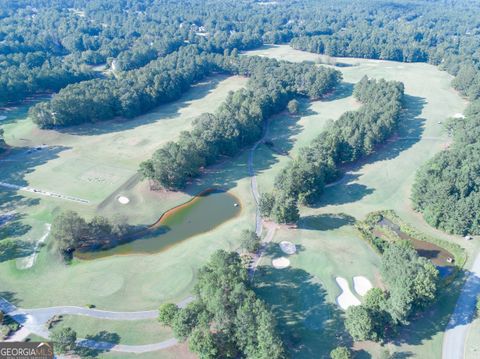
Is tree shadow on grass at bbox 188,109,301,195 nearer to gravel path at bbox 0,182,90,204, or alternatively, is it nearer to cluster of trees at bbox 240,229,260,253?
cluster of trees at bbox 240,229,260,253

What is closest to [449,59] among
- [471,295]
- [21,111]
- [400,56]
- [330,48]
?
[400,56]

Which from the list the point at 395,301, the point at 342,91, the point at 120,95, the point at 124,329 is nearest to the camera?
the point at 395,301

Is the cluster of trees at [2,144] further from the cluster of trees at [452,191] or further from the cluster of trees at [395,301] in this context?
the cluster of trees at [452,191]

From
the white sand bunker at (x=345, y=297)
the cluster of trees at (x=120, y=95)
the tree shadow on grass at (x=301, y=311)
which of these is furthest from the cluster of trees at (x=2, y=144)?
the white sand bunker at (x=345, y=297)

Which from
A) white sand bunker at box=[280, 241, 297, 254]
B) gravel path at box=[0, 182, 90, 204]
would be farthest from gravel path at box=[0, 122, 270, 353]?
gravel path at box=[0, 182, 90, 204]

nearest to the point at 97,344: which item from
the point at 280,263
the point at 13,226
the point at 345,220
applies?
the point at 280,263

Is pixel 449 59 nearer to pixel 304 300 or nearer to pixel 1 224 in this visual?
pixel 304 300

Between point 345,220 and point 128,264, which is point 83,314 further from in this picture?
point 345,220
